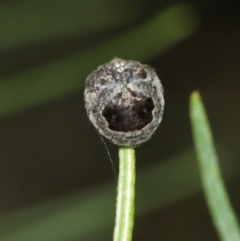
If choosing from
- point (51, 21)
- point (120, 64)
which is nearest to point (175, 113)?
point (51, 21)

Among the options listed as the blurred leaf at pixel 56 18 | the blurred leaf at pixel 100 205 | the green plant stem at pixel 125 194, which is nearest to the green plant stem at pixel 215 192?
the green plant stem at pixel 125 194

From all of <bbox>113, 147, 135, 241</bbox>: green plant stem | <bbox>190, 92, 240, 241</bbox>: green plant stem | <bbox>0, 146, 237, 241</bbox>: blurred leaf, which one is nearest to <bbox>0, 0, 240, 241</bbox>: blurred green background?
<bbox>0, 146, 237, 241</bbox>: blurred leaf

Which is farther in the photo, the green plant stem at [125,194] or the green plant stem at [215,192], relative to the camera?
the green plant stem at [215,192]

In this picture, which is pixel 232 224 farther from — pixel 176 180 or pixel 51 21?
pixel 51 21

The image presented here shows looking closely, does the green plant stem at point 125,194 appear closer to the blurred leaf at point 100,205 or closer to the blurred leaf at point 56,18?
the blurred leaf at point 100,205

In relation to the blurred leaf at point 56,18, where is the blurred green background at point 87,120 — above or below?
below

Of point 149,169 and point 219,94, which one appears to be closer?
point 149,169

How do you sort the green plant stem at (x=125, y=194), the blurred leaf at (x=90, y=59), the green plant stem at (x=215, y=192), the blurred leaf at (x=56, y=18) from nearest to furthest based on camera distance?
1. the green plant stem at (x=125, y=194)
2. the green plant stem at (x=215, y=192)
3. the blurred leaf at (x=90, y=59)
4. the blurred leaf at (x=56, y=18)

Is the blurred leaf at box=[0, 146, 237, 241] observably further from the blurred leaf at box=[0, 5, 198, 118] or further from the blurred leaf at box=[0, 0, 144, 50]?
the blurred leaf at box=[0, 0, 144, 50]
